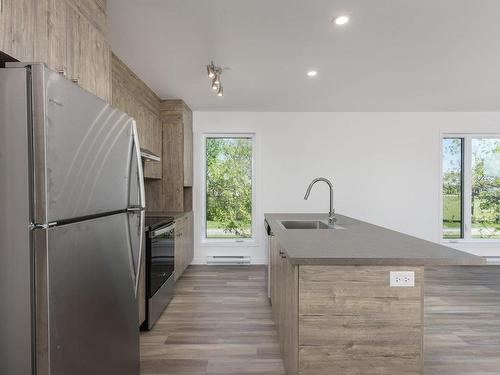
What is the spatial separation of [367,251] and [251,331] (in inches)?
59.8

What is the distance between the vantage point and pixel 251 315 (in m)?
2.88

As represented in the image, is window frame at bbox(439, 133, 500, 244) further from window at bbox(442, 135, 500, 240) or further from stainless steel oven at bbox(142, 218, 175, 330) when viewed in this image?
stainless steel oven at bbox(142, 218, 175, 330)

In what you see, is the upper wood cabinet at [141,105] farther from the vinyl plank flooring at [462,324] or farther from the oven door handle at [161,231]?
the vinyl plank flooring at [462,324]

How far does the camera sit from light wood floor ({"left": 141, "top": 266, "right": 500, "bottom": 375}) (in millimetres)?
2121

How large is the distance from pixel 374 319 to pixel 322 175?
3.55 m

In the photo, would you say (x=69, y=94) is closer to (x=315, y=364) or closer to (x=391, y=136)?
(x=315, y=364)

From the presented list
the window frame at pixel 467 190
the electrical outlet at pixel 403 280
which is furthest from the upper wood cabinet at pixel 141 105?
the window frame at pixel 467 190

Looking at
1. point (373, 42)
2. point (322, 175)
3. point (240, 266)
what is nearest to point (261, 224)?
point (240, 266)

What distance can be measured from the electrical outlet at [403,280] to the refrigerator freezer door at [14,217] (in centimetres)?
146

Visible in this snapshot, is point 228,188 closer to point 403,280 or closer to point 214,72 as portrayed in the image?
point 214,72

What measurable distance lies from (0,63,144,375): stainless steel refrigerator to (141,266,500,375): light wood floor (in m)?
1.04

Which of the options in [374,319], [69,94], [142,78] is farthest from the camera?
Answer: [142,78]

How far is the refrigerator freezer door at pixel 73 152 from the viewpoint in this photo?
3.19 ft

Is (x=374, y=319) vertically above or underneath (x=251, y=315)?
above
